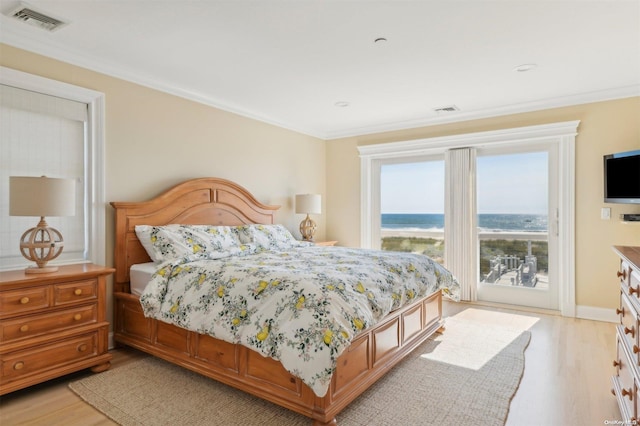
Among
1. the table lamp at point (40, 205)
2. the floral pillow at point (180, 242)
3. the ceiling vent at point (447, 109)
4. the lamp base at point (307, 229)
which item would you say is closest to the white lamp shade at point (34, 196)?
the table lamp at point (40, 205)

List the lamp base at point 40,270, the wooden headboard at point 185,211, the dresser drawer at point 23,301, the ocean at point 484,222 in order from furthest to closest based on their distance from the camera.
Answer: the ocean at point 484,222, the wooden headboard at point 185,211, the lamp base at point 40,270, the dresser drawer at point 23,301

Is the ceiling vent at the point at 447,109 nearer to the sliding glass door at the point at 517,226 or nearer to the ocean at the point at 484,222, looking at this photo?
the sliding glass door at the point at 517,226

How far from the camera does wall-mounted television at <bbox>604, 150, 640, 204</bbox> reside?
3148mm

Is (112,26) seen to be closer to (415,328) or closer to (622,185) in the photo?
(415,328)

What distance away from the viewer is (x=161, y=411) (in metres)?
2.19

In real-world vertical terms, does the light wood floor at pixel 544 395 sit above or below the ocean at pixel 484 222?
below

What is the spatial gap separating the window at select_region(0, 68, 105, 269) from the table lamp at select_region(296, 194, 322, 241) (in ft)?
8.28

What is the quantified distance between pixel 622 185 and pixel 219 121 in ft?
13.6

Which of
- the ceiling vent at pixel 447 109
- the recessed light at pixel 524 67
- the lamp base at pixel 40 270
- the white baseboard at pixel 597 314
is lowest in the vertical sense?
the white baseboard at pixel 597 314

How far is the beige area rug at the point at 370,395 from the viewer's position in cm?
212

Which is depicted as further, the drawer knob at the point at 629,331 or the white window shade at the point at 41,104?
the white window shade at the point at 41,104

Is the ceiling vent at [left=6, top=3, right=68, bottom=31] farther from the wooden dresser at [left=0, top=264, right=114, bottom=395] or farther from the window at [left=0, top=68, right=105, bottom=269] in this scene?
the wooden dresser at [left=0, top=264, right=114, bottom=395]

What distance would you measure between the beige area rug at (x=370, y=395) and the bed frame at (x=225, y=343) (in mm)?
107

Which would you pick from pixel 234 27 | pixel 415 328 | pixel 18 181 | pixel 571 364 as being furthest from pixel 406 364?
pixel 18 181
